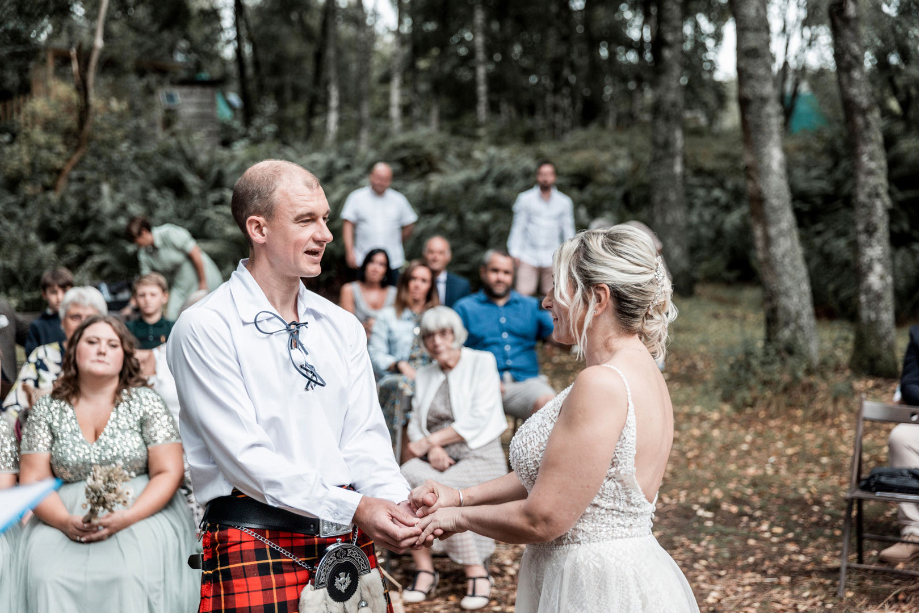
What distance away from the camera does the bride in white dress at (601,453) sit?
226 cm

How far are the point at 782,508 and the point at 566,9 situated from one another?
2216cm

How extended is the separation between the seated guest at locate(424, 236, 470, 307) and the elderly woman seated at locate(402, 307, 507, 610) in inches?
92.9

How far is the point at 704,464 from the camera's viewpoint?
23.2 feet

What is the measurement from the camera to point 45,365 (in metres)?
5.23

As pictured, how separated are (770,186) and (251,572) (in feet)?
24.1

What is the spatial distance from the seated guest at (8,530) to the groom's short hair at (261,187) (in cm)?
219

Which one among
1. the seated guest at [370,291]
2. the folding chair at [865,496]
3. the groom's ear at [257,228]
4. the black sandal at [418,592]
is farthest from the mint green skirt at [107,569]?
the seated guest at [370,291]

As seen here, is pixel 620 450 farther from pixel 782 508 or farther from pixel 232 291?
pixel 782 508

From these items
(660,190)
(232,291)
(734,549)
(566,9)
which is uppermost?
(566,9)

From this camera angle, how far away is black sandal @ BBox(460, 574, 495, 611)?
4609 millimetres

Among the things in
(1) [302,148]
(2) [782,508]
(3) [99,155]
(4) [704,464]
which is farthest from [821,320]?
(3) [99,155]

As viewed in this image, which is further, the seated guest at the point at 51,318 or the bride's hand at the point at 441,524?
→ the seated guest at the point at 51,318

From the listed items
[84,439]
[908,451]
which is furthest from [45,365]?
[908,451]

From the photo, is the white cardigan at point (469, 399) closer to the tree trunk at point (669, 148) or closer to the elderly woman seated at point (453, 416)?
the elderly woman seated at point (453, 416)
